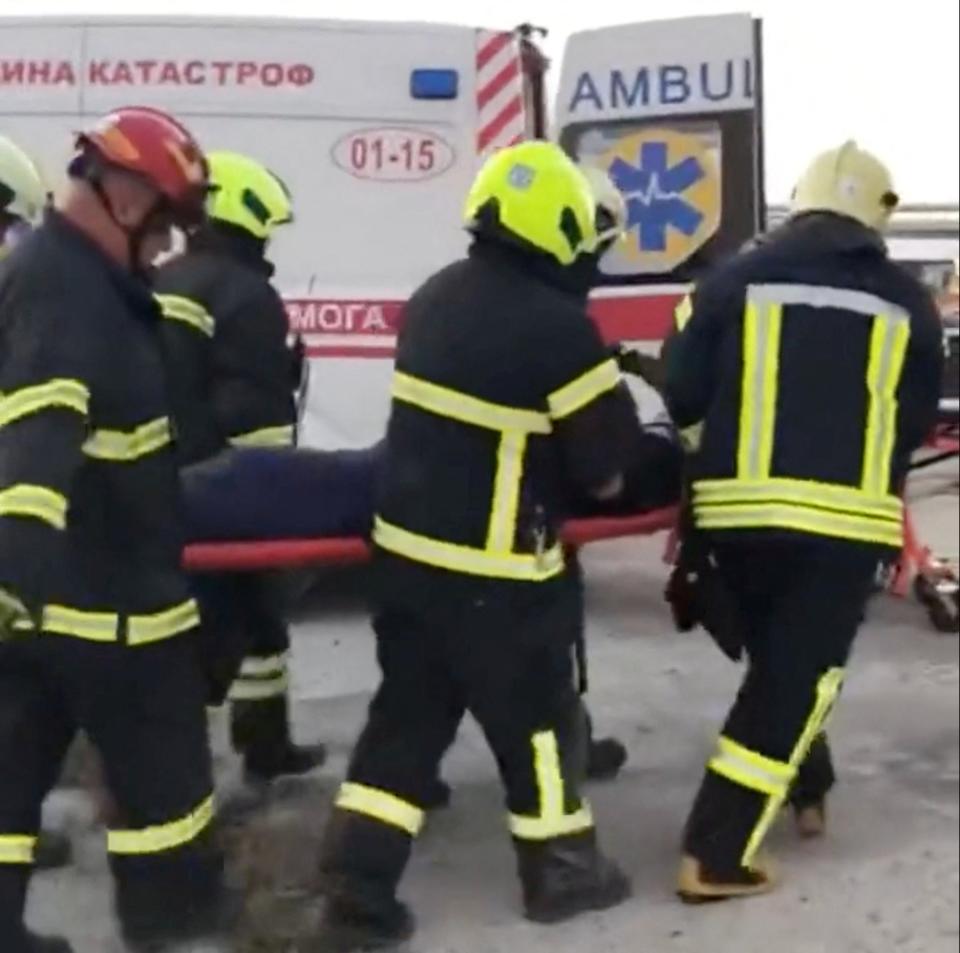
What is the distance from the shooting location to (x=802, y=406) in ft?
12.5

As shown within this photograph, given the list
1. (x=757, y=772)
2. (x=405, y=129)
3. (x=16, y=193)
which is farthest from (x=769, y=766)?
(x=405, y=129)

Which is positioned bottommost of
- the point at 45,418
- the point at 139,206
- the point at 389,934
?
the point at 389,934

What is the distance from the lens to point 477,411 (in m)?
3.58

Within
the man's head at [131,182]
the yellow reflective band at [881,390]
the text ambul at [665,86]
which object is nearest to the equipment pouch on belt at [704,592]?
the yellow reflective band at [881,390]

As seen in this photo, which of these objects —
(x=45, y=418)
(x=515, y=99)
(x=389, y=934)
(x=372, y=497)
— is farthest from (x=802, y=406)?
(x=515, y=99)

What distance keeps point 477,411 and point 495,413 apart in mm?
32

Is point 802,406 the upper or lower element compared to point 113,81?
lower

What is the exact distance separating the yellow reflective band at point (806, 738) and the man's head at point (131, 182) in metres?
1.56

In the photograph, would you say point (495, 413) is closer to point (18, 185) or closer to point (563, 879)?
point (563, 879)

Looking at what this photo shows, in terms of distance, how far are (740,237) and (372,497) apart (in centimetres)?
210

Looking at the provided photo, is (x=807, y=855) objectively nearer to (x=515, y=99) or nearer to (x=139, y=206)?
(x=139, y=206)

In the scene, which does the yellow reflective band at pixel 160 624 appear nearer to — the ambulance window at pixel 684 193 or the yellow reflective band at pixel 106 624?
the yellow reflective band at pixel 106 624

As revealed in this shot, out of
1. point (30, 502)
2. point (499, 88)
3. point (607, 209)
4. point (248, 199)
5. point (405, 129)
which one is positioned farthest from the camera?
point (499, 88)

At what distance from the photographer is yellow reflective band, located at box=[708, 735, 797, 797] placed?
3.94 m
